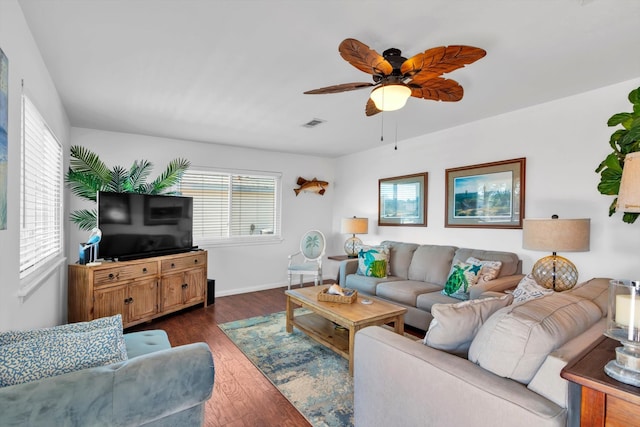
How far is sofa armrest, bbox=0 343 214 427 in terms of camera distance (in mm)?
945

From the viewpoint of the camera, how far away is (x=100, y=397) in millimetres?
1045

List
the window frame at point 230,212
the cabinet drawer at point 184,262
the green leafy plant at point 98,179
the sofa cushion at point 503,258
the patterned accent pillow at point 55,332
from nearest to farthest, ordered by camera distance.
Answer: the patterned accent pillow at point 55,332
the sofa cushion at point 503,258
the green leafy plant at point 98,179
the cabinet drawer at point 184,262
the window frame at point 230,212

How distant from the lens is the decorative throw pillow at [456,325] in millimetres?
1458

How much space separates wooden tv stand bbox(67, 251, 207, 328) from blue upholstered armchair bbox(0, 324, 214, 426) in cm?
248

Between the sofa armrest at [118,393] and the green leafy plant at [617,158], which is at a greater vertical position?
the green leafy plant at [617,158]

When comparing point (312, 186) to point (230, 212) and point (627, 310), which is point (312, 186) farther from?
point (627, 310)

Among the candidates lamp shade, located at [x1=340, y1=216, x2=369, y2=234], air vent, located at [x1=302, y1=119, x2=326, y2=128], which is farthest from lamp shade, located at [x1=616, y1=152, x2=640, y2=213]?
lamp shade, located at [x1=340, y1=216, x2=369, y2=234]

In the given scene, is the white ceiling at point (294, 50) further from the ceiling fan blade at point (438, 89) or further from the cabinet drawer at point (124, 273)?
the cabinet drawer at point (124, 273)

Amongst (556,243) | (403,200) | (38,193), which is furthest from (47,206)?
(556,243)

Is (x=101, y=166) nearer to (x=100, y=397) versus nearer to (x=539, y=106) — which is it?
(x=100, y=397)

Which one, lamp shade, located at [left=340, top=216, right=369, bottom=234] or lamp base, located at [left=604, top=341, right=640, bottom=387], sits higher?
lamp shade, located at [left=340, top=216, right=369, bottom=234]

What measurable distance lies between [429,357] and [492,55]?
2022 millimetres

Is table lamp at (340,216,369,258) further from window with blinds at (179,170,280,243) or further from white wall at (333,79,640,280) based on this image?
window with blinds at (179,170,280,243)

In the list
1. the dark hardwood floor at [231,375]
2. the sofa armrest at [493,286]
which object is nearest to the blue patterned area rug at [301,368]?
the dark hardwood floor at [231,375]
